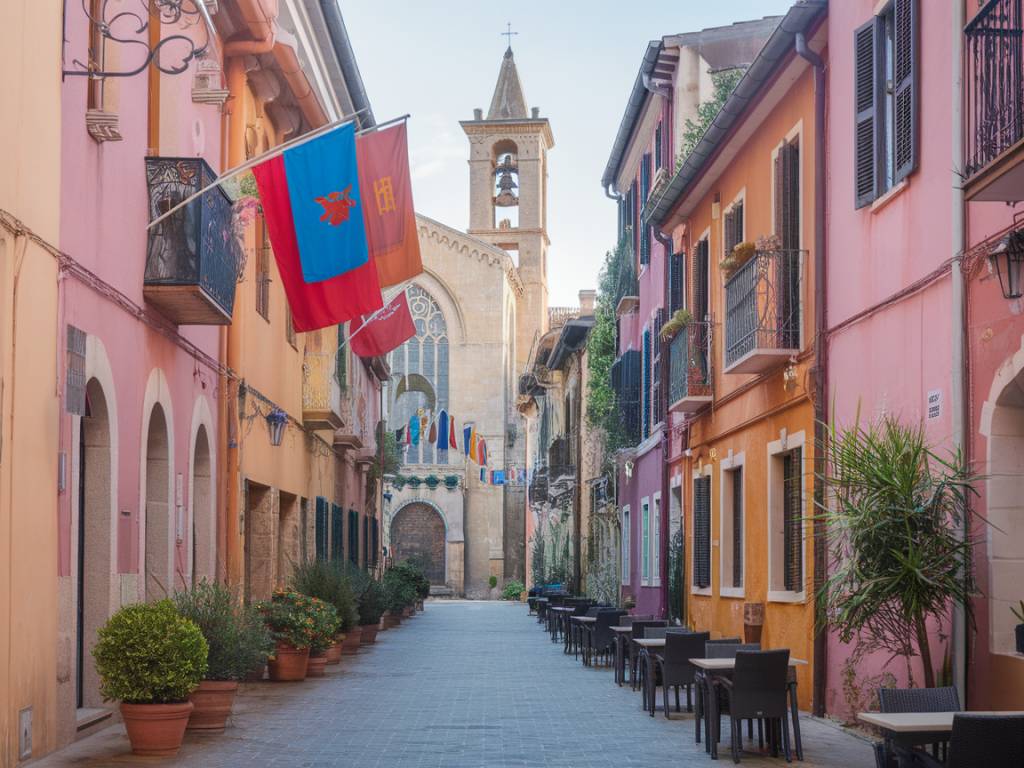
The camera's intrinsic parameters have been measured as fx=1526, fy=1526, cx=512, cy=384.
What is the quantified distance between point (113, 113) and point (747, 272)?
6.62 m

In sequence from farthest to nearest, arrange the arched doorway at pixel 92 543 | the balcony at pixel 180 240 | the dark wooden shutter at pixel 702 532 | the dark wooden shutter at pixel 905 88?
the dark wooden shutter at pixel 702 532 → the balcony at pixel 180 240 → the arched doorway at pixel 92 543 → the dark wooden shutter at pixel 905 88

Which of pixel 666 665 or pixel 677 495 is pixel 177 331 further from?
pixel 677 495

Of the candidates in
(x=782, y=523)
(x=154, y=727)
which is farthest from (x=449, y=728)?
(x=782, y=523)

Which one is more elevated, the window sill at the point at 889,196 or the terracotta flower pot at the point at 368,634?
the window sill at the point at 889,196

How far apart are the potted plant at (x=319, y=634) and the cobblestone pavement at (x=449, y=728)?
271 mm

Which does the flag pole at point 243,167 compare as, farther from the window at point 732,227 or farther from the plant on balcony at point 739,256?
the window at point 732,227

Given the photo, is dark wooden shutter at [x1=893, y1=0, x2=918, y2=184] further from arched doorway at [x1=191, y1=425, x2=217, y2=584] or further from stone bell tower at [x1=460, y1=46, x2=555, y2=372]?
stone bell tower at [x1=460, y1=46, x2=555, y2=372]

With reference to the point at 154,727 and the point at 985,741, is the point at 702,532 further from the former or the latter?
the point at 985,741

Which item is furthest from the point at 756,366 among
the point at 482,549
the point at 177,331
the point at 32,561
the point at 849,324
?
the point at 482,549

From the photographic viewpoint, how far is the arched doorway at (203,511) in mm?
16359

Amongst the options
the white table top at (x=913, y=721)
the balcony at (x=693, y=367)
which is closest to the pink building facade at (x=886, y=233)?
the white table top at (x=913, y=721)

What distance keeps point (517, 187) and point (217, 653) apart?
6198 cm

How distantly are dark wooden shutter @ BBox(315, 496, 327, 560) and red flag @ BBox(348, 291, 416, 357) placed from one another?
2788 millimetres

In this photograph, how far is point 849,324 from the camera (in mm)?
13094
